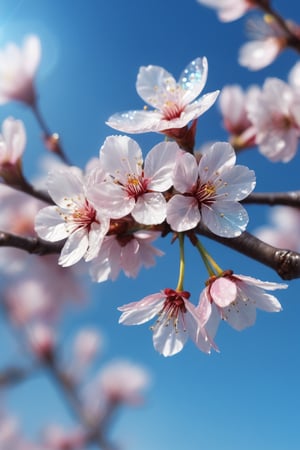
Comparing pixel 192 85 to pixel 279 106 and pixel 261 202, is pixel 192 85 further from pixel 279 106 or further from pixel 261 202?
pixel 279 106

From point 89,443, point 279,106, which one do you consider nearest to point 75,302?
point 89,443

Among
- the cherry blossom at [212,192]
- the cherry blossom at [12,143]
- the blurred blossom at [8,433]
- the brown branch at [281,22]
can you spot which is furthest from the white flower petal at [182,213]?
the blurred blossom at [8,433]

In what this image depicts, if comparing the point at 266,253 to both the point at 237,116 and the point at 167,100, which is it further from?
the point at 237,116

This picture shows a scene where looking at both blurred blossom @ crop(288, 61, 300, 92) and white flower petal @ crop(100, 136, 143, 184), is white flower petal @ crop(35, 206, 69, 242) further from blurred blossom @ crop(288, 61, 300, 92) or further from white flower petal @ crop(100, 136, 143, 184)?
blurred blossom @ crop(288, 61, 300, 92)

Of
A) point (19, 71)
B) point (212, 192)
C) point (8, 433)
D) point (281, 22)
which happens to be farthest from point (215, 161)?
point (8, 433)

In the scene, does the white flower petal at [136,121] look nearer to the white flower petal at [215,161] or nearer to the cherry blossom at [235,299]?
the white flower petal at [215,161]
